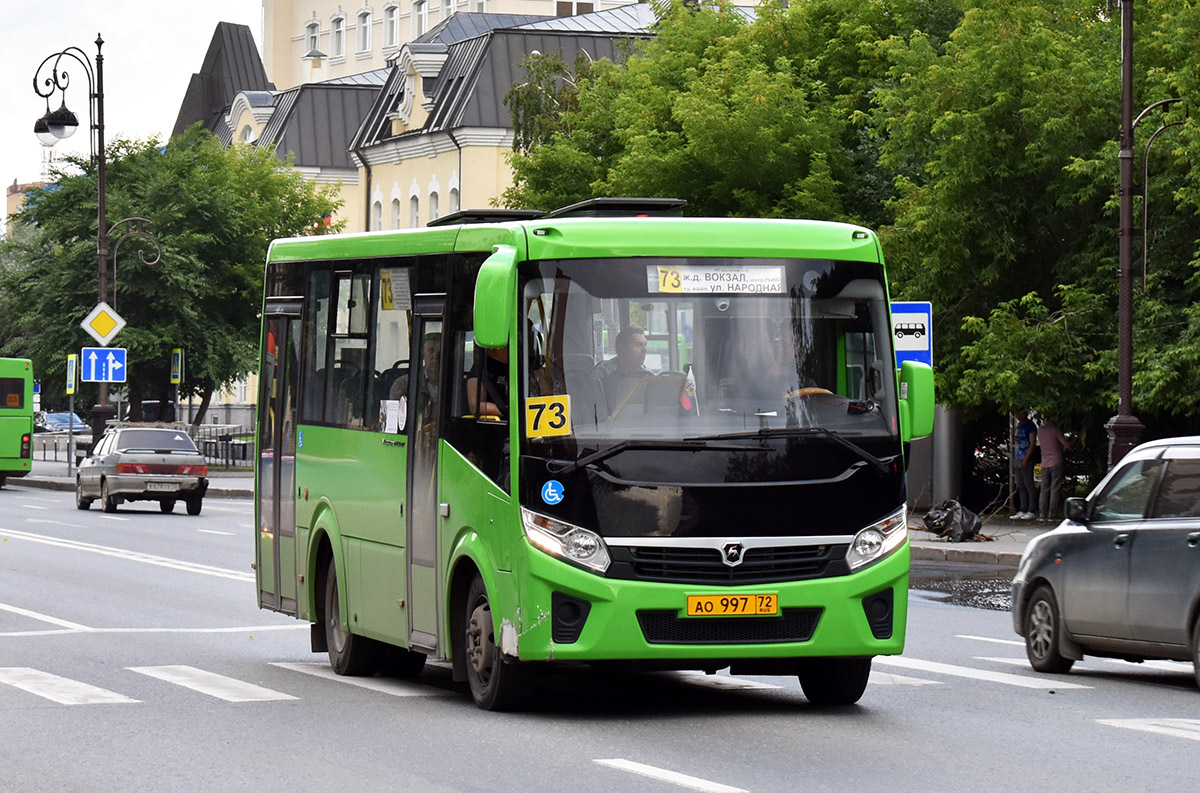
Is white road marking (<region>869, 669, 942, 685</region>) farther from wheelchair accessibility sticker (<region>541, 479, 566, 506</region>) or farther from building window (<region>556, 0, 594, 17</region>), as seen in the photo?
building window (<region>556, 0, 594, 17</region>)

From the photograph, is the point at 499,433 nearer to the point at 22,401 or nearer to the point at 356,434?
the point at 356,434

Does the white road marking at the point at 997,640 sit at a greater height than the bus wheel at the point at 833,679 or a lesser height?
lesser

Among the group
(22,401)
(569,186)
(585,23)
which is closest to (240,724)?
(569,186)

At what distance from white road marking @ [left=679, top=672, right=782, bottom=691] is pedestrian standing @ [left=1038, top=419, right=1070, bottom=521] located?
18.8 meters

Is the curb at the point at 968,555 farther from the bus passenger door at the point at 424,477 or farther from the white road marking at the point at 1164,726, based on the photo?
the bus passenger door at the point at 424,477

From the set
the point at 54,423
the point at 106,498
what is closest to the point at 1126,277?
the point at 106,498

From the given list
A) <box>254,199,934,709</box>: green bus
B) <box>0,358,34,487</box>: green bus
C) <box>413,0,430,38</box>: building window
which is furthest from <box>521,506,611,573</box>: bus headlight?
<box>413,0,430,38</box>: building window

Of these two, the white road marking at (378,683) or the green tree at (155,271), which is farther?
the green tree at (155,271)

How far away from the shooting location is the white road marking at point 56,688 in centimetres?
1228

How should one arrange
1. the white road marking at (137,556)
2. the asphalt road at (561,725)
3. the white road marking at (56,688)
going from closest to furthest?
the asphalt road at (561,725) < the white road marking at (56,688) < the white road marking at (137,556)

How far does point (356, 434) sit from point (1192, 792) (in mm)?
6016

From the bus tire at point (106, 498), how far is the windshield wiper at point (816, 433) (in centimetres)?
3003

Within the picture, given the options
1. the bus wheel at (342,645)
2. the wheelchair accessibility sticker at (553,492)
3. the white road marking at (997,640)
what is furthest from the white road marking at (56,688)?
the white road marking at (997,640)

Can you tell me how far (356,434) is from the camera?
13258 millimetres
